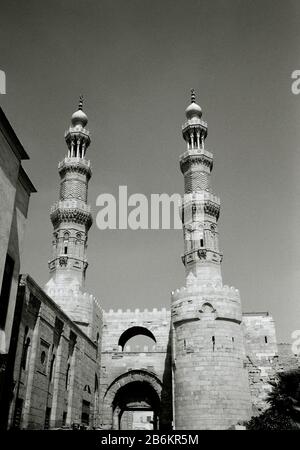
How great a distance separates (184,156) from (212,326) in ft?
47.5

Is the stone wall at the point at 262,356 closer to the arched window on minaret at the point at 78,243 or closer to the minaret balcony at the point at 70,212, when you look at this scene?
the arched window on minaret at the point at 78,243

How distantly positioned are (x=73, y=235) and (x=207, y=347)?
44.2ft

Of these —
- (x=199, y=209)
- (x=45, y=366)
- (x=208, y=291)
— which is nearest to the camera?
(x=45, y=366)

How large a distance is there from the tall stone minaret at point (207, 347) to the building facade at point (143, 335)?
0.18ft

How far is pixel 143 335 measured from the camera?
35156 millimetres

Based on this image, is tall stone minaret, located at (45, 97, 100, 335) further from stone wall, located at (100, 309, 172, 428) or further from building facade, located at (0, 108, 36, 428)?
building facade, located at (0, 108, 36, 428)

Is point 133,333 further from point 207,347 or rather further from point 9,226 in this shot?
point 9,226

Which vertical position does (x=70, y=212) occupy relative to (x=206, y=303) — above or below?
above

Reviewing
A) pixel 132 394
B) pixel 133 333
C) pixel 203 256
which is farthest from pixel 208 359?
pixel 132 394

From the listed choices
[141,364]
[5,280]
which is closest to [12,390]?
[5,280]

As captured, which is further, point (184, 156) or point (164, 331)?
point (184, 156)

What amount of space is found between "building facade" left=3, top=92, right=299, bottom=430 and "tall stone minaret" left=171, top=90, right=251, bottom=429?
0.18 feet
